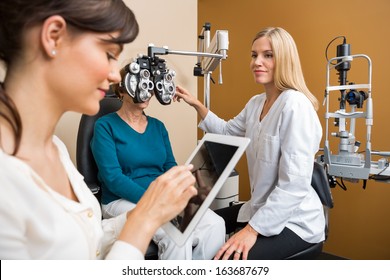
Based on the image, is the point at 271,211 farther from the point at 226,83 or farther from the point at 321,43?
the point at 226,83

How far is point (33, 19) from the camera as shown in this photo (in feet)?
1.80

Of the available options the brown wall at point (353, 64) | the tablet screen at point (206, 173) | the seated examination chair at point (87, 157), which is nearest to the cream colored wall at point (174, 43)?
the seated examination chair at point (87, 157)

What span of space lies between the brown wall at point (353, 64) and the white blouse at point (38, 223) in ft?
7.59

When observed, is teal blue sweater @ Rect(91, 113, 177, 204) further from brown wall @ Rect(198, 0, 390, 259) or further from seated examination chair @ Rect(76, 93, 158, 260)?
brown wall @ Rect(198, 0, 390, 259)

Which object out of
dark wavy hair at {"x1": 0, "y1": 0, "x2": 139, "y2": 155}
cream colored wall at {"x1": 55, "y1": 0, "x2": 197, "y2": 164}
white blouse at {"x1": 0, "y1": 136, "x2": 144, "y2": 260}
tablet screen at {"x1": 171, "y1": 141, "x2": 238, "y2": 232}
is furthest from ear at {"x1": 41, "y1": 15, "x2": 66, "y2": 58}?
cream colored wall at {"x1": 55, "y1": 0, "x2": 197, "y2": 164}

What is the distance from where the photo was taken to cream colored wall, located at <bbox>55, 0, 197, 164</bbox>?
188cm

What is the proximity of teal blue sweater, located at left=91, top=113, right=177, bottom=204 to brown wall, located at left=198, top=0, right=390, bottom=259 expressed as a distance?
1.71 m

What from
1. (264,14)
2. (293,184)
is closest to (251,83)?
(264,14)

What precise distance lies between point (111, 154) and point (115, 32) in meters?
0.70

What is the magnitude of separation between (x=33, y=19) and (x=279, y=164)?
0.95 metres

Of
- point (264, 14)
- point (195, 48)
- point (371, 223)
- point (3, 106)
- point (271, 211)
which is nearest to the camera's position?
point (3, 106)

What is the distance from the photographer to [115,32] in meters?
0.62

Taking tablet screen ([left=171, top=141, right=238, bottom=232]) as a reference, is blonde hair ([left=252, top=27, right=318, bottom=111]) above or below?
above

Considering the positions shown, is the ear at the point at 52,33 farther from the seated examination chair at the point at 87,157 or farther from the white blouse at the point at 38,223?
the seated examination chair at the point at 87,157
